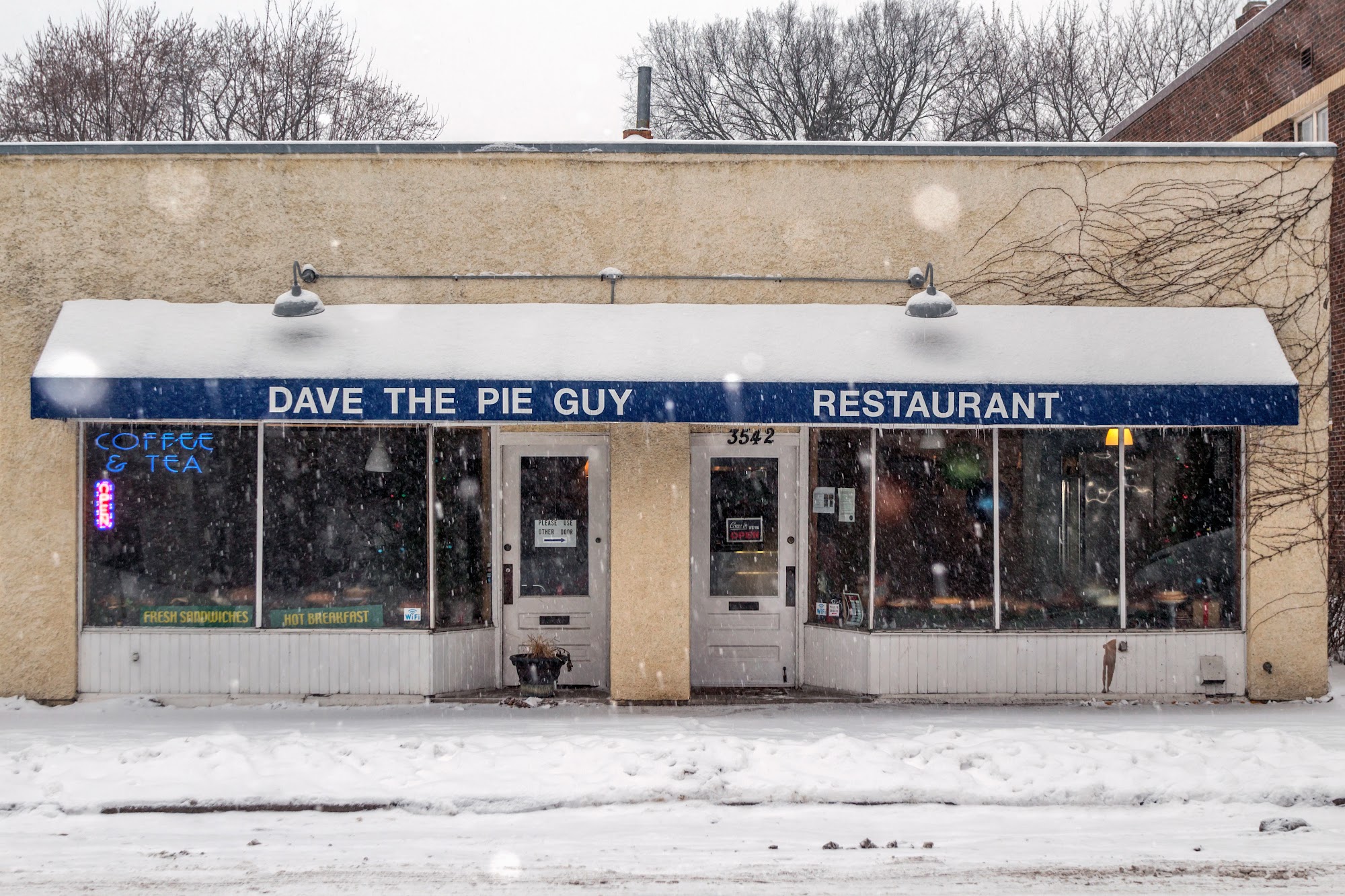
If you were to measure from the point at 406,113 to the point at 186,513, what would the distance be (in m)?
26.3

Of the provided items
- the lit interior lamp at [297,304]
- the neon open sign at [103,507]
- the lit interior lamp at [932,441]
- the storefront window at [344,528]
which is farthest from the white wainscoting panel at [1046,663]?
the neon open sign at [103,507]

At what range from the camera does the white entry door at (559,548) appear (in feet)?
32.3

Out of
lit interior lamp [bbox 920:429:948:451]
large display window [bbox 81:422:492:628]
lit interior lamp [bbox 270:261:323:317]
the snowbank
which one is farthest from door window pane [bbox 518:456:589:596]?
lit interior lamp [bbox 920:429:948:451]

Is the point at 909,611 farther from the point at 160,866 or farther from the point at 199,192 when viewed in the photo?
the point at 199,192

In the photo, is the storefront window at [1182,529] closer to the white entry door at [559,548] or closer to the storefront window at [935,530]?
the storefront window at [935,530]

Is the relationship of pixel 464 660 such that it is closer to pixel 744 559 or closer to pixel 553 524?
pixel 553 524

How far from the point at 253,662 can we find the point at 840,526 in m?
5.64

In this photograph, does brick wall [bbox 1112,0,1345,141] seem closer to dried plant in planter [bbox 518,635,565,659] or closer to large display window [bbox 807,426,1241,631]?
large display window [bbox 807,426,1241,631]

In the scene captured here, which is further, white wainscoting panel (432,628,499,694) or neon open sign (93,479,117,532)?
white wainscoting panel (432,628,499,694)

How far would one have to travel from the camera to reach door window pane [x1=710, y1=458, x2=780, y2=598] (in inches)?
393

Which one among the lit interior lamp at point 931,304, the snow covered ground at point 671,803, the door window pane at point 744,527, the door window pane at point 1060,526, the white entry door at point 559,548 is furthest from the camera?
the door window pane at point 744,527

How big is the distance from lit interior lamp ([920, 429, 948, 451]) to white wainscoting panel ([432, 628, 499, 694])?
4.52 m

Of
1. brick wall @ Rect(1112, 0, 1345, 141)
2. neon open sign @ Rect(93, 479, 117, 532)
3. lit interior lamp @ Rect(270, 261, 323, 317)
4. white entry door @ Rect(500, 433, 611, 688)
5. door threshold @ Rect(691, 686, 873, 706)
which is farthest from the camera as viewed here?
brick wall @ Rect(1112, 0, 1345, 141)

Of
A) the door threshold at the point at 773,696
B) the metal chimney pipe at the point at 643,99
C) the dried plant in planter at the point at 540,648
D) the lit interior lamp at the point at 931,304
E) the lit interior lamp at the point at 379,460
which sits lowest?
the door threshold at the point at 773,696
